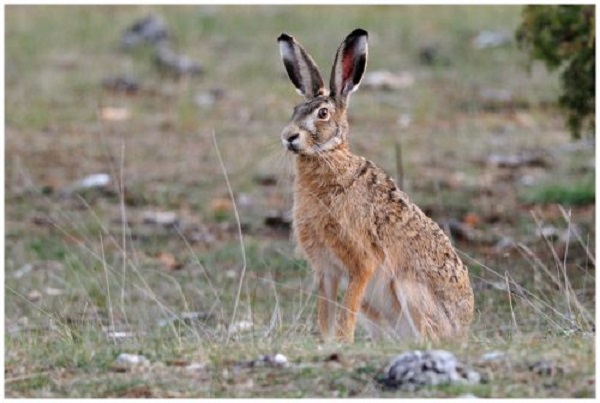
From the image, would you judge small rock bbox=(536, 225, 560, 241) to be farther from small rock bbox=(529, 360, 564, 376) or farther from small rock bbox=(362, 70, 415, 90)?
small rock bbox=(362, 70, 415, 90)

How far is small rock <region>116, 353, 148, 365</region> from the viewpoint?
19.8 feet

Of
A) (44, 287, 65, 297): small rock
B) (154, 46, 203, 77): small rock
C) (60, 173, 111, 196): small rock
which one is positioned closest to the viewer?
(44, 287, 65, 297): small rock

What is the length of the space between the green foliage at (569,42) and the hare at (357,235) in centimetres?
303

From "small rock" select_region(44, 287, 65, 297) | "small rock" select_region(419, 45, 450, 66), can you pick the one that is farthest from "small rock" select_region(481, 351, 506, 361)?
"small rock" select_region(419, 45, 450, 66)

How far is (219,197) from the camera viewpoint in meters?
12.4

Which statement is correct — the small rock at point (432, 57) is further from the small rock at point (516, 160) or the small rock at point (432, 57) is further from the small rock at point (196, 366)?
the small rock at point (196, 366)

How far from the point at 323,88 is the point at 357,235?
76cm

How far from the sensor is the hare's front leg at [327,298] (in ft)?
23.0

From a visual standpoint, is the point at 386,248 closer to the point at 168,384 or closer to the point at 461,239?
the point at 168,384

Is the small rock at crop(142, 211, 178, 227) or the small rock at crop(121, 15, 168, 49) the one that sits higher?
the small rock at crop(121, 15, 168, 49)

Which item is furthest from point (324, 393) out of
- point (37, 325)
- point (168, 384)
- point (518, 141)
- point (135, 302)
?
point (518, 141)

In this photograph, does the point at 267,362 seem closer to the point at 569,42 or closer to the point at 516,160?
the point at 569,42

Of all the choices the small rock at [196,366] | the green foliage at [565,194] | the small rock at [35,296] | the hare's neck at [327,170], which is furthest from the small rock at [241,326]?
the green foliage at [565,194]

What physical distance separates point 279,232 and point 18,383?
557 cm
